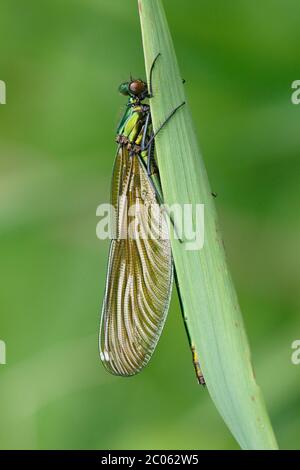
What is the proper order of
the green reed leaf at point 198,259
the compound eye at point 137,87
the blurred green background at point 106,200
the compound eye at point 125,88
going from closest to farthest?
the green reed leaf at point 198,259
the compound eye at point 137,87
the compound eye at point 125,88
the blurred green background at point 106,200

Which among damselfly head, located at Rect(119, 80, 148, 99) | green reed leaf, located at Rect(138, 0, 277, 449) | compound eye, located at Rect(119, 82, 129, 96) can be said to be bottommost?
green reed leaf, located at Rect(138, 0, 277, 449)

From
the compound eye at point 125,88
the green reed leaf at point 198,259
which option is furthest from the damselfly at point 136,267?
the green reed leaf at point 198,259

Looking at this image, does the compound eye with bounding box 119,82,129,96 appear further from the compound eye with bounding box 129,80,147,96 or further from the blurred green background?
the blurred green background

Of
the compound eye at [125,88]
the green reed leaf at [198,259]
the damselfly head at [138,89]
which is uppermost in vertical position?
the compound eye at [125,88]

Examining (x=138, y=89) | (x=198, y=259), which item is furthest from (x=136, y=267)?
(x=198, y=259)

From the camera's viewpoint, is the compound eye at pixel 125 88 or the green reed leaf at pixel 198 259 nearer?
the green reed leaf at pixel 198 259

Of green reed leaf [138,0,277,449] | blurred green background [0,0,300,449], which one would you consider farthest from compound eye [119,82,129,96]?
green reed leaf [138,0,277,449]

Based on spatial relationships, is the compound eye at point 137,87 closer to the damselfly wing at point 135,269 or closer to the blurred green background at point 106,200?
the damselfly wing at point 135,269

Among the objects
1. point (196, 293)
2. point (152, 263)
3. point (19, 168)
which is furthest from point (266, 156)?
point (196, 293)
